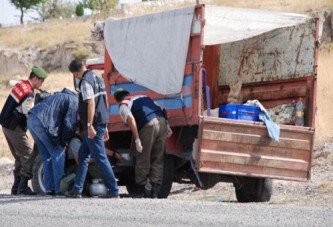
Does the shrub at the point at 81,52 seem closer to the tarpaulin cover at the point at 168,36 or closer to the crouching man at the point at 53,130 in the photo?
the tarpaulin cover at the point at 168,36

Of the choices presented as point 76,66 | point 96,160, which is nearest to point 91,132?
point 96,160

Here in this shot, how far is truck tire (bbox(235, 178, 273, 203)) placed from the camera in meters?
14.0

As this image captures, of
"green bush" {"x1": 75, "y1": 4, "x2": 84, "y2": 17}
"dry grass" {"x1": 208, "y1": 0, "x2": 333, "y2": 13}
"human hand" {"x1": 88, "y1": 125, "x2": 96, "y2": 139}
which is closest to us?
"human hand" {"x1": 88, "y1": 125, "x2": 96, "y2": 139}

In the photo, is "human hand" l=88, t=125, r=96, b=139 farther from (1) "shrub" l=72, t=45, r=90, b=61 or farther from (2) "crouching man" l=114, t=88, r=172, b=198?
(1) "shrub" l=72, t=45, r=90, b=61

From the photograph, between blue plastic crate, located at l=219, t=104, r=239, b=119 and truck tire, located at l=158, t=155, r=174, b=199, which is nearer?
blue plastic crate, located at l=219, t=104, r=239, b=119

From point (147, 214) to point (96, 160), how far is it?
2465 mm

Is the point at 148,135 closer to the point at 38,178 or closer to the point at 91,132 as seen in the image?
the point at 91,132

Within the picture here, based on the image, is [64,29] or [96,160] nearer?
[96,160]

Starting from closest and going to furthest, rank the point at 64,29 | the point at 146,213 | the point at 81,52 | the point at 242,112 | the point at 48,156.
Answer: the point at 146,213 → the point at 242,112 → the point at 48,156 → the point at 81,52 → the point at 64,29

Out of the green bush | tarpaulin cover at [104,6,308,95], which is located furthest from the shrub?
tarpaulin cover at [104,6,308,95]

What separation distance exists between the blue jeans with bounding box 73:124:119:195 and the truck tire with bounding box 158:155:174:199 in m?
0.82

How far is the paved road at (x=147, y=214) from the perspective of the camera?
31.5ft

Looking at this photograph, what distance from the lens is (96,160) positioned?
41.2 feet

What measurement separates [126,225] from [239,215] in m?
1.41
